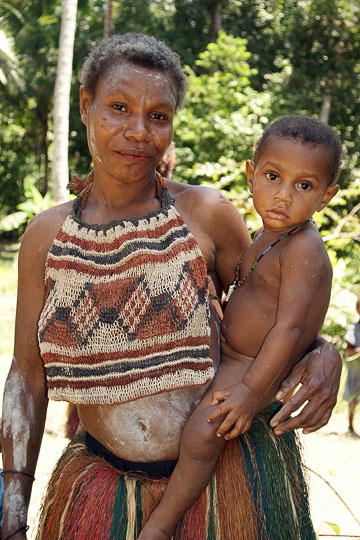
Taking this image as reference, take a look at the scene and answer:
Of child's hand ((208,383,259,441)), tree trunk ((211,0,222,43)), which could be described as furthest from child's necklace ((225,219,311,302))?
tree trunk ((211,0,222,43))

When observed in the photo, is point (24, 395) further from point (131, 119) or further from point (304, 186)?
point (304, 186)

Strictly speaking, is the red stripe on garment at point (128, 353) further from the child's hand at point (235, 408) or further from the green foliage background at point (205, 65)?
the green foliage background at point (205, 65)

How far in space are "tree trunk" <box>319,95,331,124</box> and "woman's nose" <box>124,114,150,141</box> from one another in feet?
41.4

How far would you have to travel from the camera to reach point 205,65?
1149 cm

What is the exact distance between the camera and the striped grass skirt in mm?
1709

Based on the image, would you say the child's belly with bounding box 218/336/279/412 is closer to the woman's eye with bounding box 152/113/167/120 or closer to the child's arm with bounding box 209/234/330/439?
the child's arm with bounding box 209/234/330/439

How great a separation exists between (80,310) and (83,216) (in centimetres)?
32

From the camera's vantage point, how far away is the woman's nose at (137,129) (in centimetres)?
162

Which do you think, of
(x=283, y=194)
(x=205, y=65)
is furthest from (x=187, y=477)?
(x=205, y=65)

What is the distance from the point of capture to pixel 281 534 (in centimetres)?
175

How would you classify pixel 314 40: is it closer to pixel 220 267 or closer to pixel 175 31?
pixel 175 31

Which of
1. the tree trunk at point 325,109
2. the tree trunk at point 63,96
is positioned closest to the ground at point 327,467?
the tree trunk at point 63,96

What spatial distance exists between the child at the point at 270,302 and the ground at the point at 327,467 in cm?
212

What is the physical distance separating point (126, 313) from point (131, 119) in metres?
0.52
